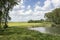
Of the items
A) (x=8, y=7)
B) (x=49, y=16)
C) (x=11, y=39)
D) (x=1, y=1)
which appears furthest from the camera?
(x=49, y=16)

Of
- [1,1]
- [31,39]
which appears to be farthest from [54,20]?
[31,39]

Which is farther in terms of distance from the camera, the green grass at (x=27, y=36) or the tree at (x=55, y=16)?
the tree at (x=55, y=16)

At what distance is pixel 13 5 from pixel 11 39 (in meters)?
48.2

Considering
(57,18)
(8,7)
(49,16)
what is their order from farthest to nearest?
(49,16) < (57,18) < (8,7)

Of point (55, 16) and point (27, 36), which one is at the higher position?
point (27, 36)

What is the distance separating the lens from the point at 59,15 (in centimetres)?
13538

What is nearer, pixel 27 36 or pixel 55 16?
pixel 27 36

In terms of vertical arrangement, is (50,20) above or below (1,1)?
below

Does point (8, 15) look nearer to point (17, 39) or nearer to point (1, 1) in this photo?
point (1, 1)

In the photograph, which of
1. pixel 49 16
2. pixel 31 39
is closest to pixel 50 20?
pixel 49 16

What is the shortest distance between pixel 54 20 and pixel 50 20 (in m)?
5.39

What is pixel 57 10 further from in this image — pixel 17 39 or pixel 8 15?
pixel 17 39

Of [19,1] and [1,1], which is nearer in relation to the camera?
[1,1]

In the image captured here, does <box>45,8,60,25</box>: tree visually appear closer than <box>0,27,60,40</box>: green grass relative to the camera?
Result: No
